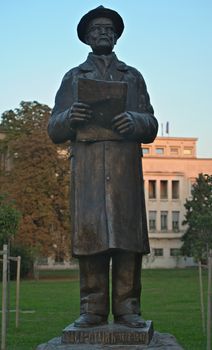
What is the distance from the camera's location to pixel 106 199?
19.6ft

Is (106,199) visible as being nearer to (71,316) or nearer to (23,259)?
(71,316)

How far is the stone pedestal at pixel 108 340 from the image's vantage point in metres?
5.55

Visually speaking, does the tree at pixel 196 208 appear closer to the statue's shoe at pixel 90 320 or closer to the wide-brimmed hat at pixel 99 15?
the wide-brimmed hat at pixel 99 15

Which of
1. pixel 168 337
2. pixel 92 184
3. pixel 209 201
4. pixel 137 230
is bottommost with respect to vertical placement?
pixel 168 337

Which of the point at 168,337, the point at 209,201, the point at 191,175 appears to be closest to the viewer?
the point at 168,337

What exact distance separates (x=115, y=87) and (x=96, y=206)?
102 cm

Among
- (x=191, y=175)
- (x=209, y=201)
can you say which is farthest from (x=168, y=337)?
(x=191, y=175)

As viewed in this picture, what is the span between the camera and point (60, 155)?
170ft

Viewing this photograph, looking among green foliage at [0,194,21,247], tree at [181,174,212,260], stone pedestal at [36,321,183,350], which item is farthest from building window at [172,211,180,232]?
stone pedestal at [36,321,183,350]

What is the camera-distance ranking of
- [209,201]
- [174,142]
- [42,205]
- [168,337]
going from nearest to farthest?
[168,337] → [42,205] → [209,201] → [174,142]

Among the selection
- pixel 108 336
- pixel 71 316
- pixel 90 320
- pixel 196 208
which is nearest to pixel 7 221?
pixel 71 316

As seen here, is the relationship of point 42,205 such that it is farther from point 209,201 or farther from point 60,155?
point 209,201

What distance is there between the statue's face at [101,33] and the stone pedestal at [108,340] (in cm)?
247

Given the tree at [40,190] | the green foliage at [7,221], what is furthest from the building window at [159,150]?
the green foliage at [7,221]
